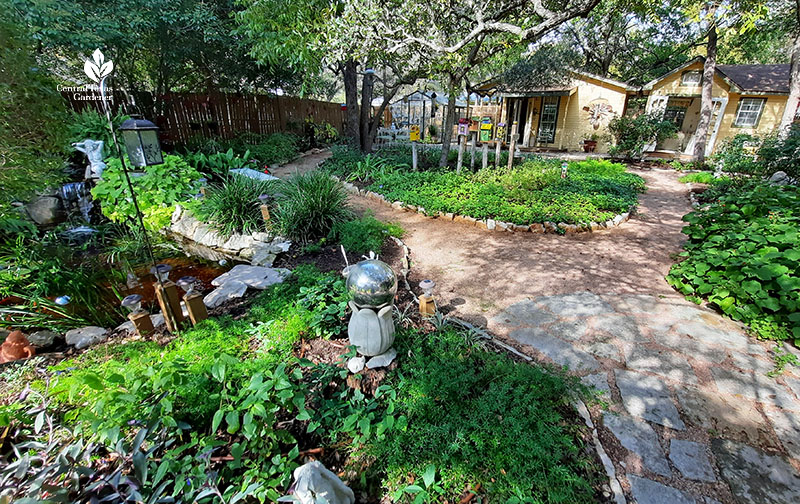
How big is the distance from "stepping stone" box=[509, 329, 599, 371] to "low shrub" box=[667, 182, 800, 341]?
59.4 inches

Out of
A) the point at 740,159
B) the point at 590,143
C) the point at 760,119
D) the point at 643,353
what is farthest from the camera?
the point at 590,143

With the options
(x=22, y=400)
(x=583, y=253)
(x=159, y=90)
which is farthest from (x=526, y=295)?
(x=159, y=90)

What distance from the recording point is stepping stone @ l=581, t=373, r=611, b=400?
2.20m

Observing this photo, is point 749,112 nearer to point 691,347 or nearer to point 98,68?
point 691,347

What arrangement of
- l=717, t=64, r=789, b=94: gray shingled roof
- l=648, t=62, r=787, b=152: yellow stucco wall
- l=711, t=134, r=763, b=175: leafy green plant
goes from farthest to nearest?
l=648, t=62, r=787, b=152: yellow stucco wall → l=717, t=64, r=789, b=94: gray shingled roof → l=711, t=134, r=763, b=175: leafy green plant

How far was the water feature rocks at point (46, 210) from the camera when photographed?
5.04 meters

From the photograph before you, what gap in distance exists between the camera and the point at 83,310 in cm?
319

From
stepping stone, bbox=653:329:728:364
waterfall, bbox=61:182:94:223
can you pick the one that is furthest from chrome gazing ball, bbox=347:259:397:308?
waterfall, bbox=61:182:94:223

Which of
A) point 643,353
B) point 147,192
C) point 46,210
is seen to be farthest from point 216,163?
point 643,353

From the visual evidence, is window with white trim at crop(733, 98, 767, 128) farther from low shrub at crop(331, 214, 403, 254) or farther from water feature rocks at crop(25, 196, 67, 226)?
water feature rocks at crop(25, 196, 67, 226)

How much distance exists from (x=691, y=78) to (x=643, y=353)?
594 inches

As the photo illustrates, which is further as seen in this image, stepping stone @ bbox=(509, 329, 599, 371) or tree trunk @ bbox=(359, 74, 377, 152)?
tree trunk @ bbox=(359, 74, 377, 152)

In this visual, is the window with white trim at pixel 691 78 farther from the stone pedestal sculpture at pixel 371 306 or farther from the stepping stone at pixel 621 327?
the stone pedestal sculpture at pixel 371 306

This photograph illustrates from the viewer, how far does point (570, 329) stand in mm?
2844
